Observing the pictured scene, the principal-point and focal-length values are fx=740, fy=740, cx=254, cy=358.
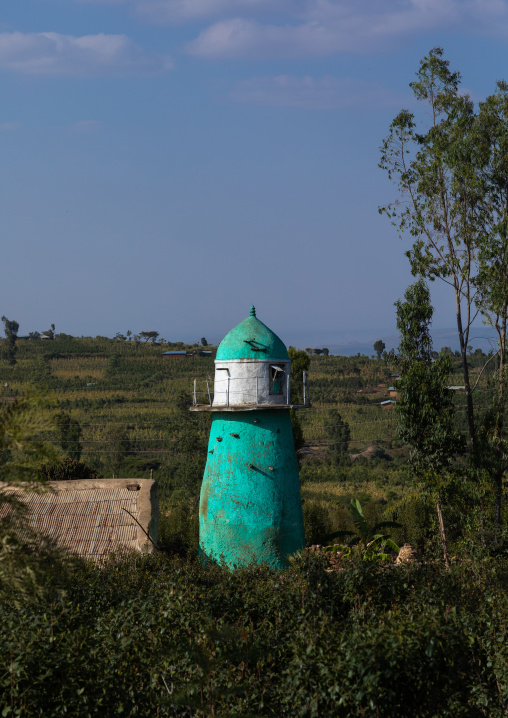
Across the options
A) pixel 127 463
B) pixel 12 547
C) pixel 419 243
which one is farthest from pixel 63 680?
pixel 127 463

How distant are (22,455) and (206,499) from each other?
10.5 meters

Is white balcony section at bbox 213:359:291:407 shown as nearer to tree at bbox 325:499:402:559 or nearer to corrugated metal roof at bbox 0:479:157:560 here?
corrugated metal roof at bbox 0:479:157:560

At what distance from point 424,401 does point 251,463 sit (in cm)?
507

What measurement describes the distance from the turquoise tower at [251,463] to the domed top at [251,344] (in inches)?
0.9

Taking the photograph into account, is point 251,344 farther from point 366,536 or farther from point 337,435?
point 337,435

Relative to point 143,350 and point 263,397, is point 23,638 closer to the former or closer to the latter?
point 263,397

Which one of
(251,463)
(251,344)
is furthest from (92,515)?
(251,344)

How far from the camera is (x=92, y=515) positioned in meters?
19.3

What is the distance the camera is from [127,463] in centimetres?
5481

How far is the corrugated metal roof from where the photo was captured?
18453mm

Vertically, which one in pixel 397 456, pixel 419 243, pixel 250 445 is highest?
pixel 419 243

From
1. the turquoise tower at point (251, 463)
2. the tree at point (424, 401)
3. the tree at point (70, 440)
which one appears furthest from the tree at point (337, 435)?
the turquoise tower at point (251, 463)

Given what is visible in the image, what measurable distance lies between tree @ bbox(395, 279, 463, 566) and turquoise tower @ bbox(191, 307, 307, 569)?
3.67 m

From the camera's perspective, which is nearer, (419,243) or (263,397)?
(263,397)
